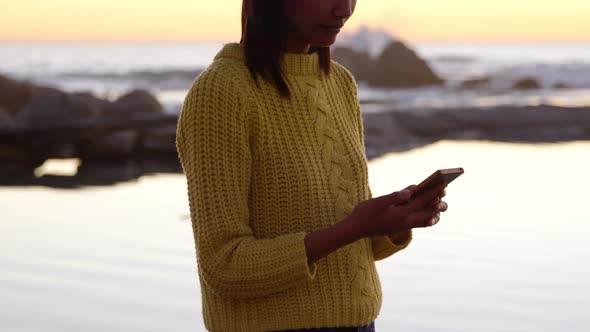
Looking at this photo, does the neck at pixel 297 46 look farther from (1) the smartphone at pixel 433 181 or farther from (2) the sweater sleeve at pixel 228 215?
(1) the smartphone at pixel 433 181

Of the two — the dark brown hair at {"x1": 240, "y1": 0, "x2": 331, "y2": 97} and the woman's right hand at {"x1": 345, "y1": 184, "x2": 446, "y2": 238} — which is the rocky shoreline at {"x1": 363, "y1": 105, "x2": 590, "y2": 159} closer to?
the dark brown hair at {"x1": 240, "y1": 0, "x2": 331, "y2": 97}

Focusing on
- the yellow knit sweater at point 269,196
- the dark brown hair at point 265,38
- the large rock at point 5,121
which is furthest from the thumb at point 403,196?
the large rock at point 5,121

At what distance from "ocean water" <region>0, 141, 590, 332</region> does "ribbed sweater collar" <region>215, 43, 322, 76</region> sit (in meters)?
3.26

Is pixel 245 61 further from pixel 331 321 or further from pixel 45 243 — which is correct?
pixel 45 243

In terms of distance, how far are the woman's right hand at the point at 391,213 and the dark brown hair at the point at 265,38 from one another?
0.31 meters

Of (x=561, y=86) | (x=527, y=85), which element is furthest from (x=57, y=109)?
(x=561, y=86)

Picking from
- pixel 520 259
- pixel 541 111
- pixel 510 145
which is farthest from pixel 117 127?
pixel 520 259

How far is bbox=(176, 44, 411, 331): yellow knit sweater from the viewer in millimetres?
1594

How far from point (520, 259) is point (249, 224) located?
4773 millimetres

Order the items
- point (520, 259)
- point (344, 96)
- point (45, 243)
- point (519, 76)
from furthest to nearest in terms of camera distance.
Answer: point (519, 76) < point (45, 243) < point (520, 259) < point (344, 96)

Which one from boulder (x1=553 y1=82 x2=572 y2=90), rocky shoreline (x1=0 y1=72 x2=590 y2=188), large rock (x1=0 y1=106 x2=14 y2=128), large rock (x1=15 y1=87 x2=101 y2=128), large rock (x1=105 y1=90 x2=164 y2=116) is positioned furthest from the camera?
boulder (x1=553 y1=82 x2=572 y2=90)

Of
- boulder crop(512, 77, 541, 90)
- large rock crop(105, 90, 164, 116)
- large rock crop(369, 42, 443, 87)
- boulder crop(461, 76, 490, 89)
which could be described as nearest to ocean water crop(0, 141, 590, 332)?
large rock crop(105, 90, 164, 116)

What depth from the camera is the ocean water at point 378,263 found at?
5.10 meters

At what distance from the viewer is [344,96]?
193cm
